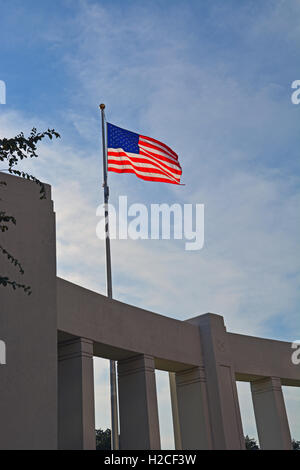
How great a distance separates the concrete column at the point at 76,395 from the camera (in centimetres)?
1464

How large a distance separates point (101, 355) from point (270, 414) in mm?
8342

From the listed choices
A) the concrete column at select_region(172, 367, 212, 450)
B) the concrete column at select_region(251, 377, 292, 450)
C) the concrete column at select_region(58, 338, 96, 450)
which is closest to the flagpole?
the concrete column at select_region(58, 338, 96, 450)

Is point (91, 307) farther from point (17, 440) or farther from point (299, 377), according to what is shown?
point (299, 377)

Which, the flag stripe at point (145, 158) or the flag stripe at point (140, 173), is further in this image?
the flag stripe at point (145, 158)

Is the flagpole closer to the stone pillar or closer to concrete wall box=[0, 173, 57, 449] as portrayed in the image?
concrete wall box=[0, 173, 57, 449]

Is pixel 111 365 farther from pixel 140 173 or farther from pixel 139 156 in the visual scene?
pixel 139 156

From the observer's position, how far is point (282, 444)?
21547mm

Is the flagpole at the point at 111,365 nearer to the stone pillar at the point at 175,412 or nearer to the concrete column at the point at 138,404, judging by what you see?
the concrete column at the point at 138,404

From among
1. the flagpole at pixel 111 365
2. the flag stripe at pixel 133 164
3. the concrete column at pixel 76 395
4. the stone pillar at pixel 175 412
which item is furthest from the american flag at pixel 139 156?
the stone pillar at pixel 175 412

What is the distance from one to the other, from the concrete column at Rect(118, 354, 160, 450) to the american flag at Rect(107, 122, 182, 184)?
636 centimetres

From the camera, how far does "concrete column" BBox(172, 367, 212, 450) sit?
19125 millimetres

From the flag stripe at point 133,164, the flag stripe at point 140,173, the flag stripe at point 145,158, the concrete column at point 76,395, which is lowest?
the concrete column at point 76,395

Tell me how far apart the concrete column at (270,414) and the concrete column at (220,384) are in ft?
9.75

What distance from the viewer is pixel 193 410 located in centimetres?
1958
